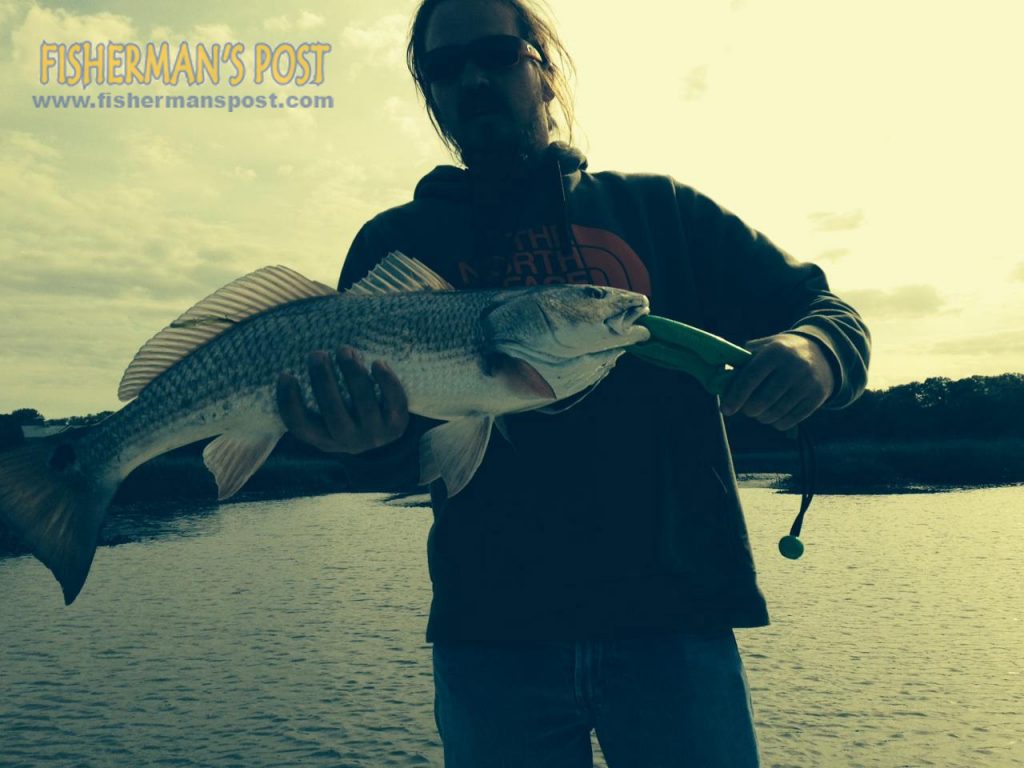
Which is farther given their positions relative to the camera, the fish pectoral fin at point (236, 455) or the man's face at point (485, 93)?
the man's face at point (485, 93)

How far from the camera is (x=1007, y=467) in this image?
4244 centimetres

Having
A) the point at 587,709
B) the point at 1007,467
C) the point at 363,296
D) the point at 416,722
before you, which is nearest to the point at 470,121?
the point at 363,296

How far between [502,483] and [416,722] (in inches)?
326

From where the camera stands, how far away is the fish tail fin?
330cm

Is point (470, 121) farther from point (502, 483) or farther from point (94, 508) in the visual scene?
point (94, 508)

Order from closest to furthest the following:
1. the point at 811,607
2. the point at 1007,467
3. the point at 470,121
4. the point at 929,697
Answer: the point at 470,121 < the point at 929,697 < the point at 811,607 < the point at 1007,467

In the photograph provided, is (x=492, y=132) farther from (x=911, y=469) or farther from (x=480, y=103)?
(x=911, y=469)

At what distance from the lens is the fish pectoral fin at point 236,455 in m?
3.32

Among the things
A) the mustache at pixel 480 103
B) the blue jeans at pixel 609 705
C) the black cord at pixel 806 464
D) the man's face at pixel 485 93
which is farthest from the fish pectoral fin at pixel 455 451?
the mustache at pixel 480 103

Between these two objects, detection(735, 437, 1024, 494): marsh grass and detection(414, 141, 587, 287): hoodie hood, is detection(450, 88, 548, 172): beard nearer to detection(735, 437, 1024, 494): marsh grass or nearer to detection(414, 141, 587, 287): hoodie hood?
detection(414, 141, 587, 287): hoodie hood

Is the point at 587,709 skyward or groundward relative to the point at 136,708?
skyward

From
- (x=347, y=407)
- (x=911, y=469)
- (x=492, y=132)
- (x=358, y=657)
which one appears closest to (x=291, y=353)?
(x=347, y=407)

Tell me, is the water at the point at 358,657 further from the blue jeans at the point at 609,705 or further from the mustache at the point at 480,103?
the mustache at the point at 480,103

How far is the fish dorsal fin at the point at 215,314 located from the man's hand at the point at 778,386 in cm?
164
